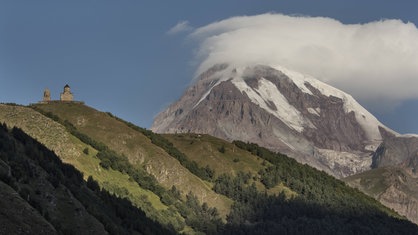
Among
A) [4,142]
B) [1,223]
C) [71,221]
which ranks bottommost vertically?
[1,223]

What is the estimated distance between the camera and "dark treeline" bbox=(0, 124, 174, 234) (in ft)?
301

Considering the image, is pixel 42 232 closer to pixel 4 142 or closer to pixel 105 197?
pixel 4 142

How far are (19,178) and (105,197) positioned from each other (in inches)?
1986

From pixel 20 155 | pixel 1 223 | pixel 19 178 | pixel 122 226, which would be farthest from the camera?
pixel 122 226

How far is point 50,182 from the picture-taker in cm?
10612

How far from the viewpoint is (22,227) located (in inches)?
2714

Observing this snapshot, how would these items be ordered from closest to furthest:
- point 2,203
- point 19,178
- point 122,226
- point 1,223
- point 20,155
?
point 1,223, point 2,203, point 19,178, point 20,155, point 122,226

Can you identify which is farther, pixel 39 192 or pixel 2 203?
pixel 39 192

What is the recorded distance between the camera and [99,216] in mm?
115188

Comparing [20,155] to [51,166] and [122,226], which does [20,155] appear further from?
A: [122,226]

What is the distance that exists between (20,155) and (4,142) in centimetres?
414

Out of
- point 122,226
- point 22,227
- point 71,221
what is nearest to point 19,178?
point 71,221

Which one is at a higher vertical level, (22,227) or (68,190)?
(68,190)

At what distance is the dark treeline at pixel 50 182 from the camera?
91.8 metres
